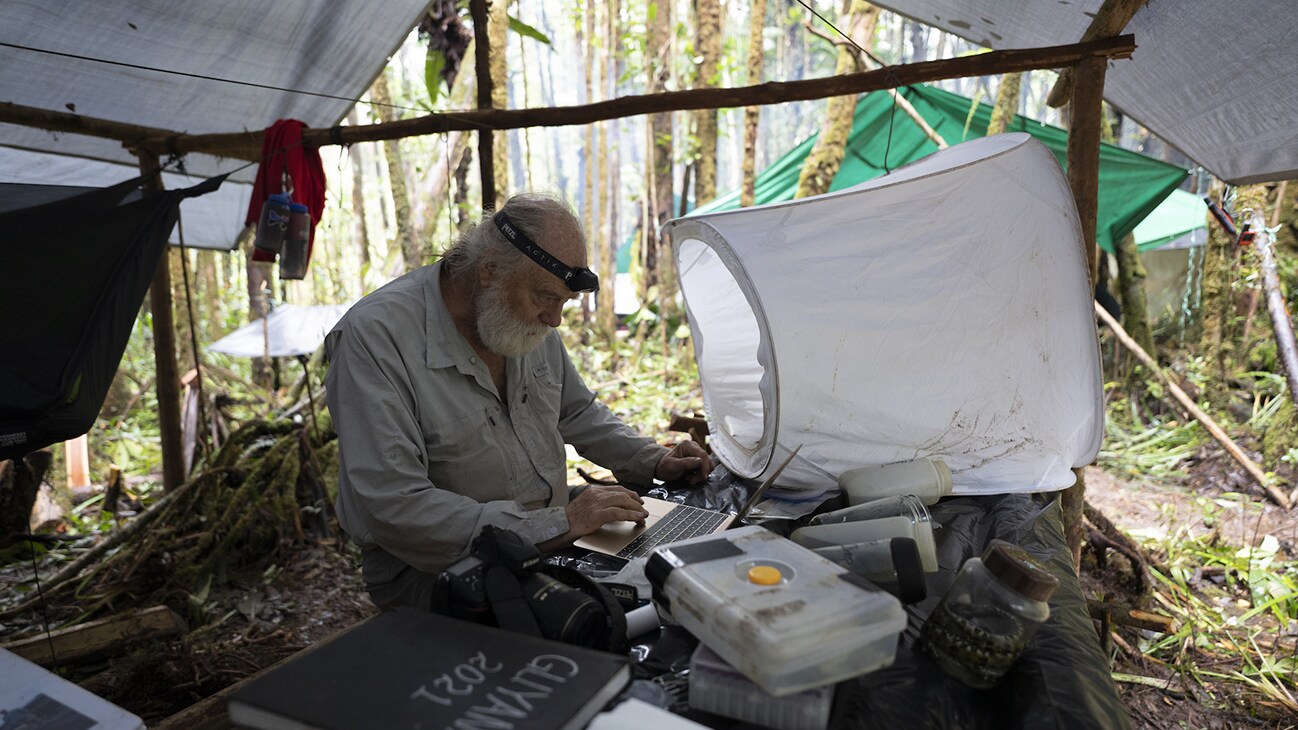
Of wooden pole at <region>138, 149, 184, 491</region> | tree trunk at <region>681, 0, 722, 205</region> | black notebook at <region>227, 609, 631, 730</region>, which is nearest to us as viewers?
black notebook at <region>227, 609, 631, 730</region>

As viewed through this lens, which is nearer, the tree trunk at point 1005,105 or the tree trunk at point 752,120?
the tree trunk at point 1005,105

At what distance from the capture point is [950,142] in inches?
235

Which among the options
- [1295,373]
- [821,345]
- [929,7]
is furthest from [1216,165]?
[821,345]

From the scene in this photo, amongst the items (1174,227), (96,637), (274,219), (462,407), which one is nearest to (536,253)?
(462,407)

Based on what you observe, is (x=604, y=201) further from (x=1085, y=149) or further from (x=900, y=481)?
(x=900, y=481)

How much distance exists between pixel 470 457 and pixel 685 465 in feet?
2.49

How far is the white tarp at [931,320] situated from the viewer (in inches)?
88.0

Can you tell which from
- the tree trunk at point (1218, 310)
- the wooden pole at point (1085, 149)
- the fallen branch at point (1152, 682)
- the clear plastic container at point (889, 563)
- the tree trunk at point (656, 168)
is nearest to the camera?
the clear plastic container at point (889, 563)

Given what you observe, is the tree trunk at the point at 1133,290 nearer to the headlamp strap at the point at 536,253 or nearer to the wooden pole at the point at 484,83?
the wooden pole at the point at 484,83

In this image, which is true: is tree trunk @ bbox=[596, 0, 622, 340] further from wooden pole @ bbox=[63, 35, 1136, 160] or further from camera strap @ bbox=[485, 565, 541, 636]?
camera strap @ bbox=[485, 565, 541, 636]

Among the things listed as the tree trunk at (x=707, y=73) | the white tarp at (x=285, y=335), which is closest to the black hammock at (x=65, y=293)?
the white tarp at (x=285, y=335)

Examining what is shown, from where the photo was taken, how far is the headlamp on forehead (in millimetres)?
2061

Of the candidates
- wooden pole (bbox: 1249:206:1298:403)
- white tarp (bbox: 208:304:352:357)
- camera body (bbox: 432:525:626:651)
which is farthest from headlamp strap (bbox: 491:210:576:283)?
white tarp (bbox: 208:304:352:357)

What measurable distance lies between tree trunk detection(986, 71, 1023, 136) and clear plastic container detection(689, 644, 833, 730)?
4807 mm
